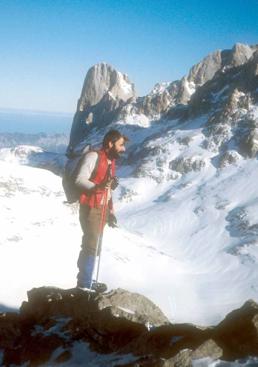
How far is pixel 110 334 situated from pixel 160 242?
142912 millimetres

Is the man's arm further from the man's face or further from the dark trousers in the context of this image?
the dark trousers

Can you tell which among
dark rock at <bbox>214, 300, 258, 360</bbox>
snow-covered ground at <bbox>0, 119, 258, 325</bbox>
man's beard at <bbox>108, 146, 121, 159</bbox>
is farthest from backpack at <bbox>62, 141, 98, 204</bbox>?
snow-covered ground at <bbox>0, 119, 258, 325</bbox>

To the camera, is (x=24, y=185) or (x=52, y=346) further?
(x=24, y=185)

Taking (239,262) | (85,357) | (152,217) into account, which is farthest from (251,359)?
(152,217)

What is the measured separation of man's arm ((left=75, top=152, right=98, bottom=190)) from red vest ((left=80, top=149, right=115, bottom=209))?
174 mm

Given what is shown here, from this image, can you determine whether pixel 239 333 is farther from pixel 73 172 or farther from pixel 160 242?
pixel 160 242

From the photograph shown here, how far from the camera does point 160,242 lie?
154 m

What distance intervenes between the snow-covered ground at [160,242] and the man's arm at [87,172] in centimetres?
6712

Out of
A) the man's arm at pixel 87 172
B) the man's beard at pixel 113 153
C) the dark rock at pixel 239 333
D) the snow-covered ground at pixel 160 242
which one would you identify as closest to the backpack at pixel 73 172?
the man's arm at pixel 87 172

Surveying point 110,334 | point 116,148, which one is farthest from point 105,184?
point 110,334

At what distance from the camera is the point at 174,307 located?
332 feet

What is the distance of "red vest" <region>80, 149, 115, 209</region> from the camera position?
12875 millimetres

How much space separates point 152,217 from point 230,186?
3316 centimetres

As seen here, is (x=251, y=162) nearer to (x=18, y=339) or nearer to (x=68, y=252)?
(x=68, y=252)
